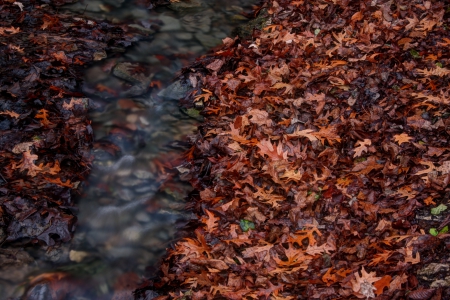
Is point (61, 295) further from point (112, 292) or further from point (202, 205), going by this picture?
point (202, 205)

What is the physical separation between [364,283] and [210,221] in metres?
1.58

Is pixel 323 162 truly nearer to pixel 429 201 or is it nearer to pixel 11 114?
pixel 429 201

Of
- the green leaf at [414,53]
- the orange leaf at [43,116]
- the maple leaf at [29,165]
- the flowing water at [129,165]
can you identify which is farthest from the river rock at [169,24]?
the green leaf at [414,53]

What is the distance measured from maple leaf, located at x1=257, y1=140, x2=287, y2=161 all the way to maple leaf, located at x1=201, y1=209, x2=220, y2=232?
0.85 meters

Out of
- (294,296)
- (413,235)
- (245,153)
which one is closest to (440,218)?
(413,235)

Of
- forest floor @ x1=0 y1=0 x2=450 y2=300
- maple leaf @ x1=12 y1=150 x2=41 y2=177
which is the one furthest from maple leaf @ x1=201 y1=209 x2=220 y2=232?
maple leaf @ x1=12 y1=150 x2=41 y2=177

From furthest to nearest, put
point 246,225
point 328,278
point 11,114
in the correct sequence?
point 11,114 → point 246,225 → point 328,278

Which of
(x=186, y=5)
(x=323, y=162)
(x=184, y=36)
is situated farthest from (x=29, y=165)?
(x=186, y=5)

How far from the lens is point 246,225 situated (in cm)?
421

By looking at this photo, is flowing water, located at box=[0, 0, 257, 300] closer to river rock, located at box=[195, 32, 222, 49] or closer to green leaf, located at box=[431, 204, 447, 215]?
river rock, located at box=[195, 32, 222, 49]

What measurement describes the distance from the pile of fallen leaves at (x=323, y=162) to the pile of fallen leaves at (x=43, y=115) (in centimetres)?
127

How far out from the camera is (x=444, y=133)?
4.57 m

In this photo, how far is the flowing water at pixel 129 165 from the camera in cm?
406

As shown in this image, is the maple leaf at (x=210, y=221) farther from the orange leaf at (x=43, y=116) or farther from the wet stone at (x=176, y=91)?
the orange leaf at (x=43, y=116)
